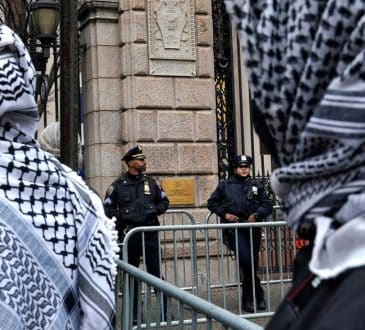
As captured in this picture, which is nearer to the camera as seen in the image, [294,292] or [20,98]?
[294,292]

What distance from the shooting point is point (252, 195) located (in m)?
A: 7.73

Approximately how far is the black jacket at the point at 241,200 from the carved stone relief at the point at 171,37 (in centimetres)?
276

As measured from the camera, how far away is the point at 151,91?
9.99 metres

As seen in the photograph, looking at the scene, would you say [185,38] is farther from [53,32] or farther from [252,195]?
[252,195]

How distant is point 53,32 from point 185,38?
5.79ft

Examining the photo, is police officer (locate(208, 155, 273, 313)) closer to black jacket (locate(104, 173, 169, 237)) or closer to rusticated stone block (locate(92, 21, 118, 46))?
black jacket (locate(104, 173, 169, 237))

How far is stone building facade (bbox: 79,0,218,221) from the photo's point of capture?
9.90 metres

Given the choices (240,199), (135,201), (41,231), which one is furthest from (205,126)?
(41,231)

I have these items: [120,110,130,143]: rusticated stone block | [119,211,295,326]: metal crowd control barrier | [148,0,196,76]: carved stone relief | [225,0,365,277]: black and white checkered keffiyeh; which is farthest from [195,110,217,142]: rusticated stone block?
[225,0,365,277]: black and white checkered keffiyeh

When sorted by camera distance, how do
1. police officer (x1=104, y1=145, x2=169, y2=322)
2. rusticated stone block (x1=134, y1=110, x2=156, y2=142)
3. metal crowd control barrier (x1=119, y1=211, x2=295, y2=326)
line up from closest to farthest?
1. metal crowd control barrier (x1=119, y1=211, x2=295, y2=326)
2. police officer (x1=104, y1=145, x2=169, y2=322)
3. rusticated stone block (x1=134, y1=110, x2=156, y2=142)

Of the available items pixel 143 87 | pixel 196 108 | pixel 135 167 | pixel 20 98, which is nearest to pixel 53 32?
pixel 143 87

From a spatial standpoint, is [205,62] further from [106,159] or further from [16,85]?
[16,85]

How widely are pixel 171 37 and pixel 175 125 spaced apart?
3.83 feet

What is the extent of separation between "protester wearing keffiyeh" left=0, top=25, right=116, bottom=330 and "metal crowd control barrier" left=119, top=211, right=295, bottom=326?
4.05m
